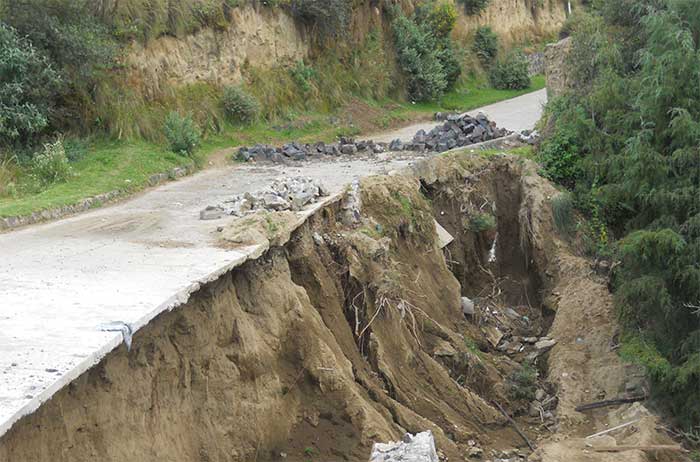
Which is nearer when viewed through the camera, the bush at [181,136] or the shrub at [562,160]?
the shrub at [562,160]

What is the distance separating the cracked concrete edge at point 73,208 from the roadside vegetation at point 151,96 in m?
0.15


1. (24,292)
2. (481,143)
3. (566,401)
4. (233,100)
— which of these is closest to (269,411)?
(24,292)

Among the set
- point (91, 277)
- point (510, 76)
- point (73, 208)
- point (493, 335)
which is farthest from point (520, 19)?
point (91, 277)

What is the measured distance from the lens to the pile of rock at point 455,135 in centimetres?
2102

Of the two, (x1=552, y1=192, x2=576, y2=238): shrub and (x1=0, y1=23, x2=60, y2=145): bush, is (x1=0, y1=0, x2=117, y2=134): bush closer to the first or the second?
(x1=0, y1=23, x2=60, y2=145): bush

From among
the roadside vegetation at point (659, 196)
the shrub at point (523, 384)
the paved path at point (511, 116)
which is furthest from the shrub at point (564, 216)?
the paved path at point (511, 116)

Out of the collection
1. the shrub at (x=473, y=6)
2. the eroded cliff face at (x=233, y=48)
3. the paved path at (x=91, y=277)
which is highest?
the eroded cliff face at (x=233, y=48)

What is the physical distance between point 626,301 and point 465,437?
378cm

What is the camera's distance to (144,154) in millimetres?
18703

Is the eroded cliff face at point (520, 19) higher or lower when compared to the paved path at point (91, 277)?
lower

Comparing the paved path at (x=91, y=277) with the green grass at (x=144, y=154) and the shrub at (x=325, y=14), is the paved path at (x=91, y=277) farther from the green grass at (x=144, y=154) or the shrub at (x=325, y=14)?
the shrub at (x=325, y=14)

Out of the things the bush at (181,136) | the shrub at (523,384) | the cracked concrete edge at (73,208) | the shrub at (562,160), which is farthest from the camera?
the bush at (181,136)

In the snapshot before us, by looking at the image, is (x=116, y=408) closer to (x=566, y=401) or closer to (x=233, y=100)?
(x=566, y=401)

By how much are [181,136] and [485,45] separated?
68.2 feet
